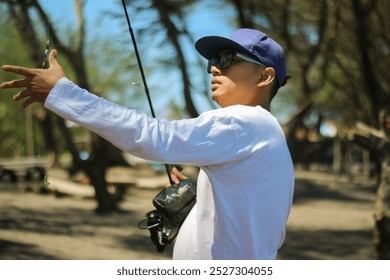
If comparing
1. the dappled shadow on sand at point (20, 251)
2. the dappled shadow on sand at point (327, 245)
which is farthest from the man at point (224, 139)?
the dappled shadow on sand at point (327, 245)

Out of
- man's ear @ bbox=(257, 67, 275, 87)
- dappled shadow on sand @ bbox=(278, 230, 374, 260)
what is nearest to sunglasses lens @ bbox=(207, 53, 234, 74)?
man's ear @ bbox=(257, 67, 275, 87)

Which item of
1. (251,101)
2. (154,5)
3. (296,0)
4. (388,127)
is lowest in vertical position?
(251,101)

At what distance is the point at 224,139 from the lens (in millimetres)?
2002

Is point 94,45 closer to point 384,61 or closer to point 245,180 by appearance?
point 384,61

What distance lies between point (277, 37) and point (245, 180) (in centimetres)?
1212

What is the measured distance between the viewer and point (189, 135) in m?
1.96

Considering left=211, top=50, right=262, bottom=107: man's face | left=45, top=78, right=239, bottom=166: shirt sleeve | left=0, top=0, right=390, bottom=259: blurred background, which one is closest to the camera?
left=45, top=78, right=239, bottom=166: shirt sleeve

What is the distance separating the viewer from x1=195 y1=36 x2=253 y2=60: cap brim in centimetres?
229

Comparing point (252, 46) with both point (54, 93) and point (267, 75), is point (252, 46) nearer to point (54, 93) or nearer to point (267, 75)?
point (267, 75)

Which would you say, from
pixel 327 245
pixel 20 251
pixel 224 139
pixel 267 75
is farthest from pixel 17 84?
pixel 327 245

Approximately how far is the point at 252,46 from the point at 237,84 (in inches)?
5.4

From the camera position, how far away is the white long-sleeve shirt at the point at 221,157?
1.89 m

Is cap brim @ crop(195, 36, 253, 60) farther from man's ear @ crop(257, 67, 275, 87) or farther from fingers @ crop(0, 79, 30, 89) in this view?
fingers @ crop(0, 79, 30, 89)
